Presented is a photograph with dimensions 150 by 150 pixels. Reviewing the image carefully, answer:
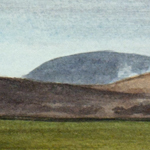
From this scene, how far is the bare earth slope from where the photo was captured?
2.23m

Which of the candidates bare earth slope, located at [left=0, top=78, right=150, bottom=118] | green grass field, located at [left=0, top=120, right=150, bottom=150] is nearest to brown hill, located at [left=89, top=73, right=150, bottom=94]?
bare earth slope, located at [left=0, top=78, right=150, bottom=118]

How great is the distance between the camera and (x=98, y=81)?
2.23m

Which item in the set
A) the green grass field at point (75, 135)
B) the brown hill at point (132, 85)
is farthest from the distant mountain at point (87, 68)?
the green grass field at point (75, 135)

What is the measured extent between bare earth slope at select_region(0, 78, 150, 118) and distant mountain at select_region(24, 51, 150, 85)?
45 mm

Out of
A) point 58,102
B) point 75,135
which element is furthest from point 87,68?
point 75,135

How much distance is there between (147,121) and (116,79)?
11.6 inches

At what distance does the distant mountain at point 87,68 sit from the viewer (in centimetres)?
222

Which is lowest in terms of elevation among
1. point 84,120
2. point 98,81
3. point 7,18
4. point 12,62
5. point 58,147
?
point 58,147

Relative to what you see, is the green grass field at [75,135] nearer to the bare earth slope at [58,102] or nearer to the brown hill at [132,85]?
the bare earth slope at [58,102]

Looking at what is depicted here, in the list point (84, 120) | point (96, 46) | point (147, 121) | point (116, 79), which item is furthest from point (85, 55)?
point (147, 121)

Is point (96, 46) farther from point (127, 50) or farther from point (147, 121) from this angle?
point (147, 121)

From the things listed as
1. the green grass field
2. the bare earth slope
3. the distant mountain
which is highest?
the distant mountain

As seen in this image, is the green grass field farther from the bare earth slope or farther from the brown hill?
the brown hill

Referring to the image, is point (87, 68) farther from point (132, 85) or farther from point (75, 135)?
point (75, 135)
